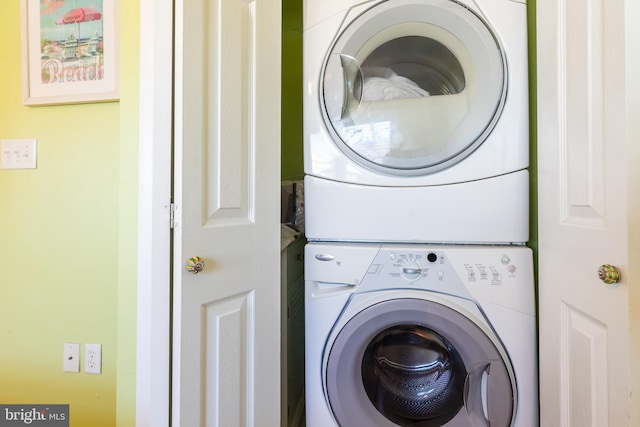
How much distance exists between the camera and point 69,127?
3.57ft

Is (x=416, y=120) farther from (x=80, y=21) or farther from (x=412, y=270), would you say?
(x=80, y=21)

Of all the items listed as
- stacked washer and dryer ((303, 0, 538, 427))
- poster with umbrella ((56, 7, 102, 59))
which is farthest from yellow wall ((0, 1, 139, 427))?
stacked washer and dryer ((303, 0, 538, 427))

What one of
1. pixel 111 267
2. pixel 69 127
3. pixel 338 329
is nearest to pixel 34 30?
pixel 69 127

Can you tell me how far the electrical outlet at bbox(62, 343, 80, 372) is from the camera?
43.1 inches

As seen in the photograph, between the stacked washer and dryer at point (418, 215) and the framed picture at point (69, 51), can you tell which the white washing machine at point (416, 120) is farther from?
the framed picture at point (69, 51)

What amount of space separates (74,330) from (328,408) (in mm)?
986

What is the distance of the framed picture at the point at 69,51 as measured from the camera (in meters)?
1.02

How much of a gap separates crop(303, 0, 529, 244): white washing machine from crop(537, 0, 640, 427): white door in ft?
0.29

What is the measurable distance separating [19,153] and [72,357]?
0.80m

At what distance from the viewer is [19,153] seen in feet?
3.63

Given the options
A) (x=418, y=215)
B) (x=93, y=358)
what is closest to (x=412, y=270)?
(x=418, y=215)

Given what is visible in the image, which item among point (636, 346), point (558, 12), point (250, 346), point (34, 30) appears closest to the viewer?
point (636, 346)

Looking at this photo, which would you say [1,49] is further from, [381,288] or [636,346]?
[636,346]

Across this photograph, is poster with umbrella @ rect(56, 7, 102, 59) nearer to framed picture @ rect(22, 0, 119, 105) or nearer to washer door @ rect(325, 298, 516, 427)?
framed picture @ rect(22, 0, 119, 105)
